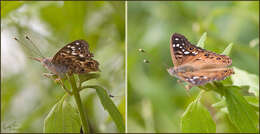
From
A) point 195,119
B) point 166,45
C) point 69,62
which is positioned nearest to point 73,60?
point 69,62

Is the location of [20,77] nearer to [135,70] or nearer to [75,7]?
[75,7]

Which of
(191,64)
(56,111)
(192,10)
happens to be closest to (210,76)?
(191,64)

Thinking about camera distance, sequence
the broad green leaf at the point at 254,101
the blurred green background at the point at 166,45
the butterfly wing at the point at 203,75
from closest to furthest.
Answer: the butterfly wing at the point at 203,75 → the broad green leaf at the point at 254,101 → the blurred green background at the point at 166,45

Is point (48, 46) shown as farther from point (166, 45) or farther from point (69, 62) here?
point (166, 45)

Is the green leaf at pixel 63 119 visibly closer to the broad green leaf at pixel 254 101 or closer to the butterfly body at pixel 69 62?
the butterfly body at pixel 69 62

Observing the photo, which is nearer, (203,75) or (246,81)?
(203,75)

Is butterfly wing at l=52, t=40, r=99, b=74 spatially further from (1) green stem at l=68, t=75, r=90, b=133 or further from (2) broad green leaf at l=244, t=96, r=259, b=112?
(2) broad green leaf at l=244, t=96, r=259, b=112

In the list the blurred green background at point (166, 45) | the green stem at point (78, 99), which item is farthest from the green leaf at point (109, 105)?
the blurred green background at point (166, 45)
